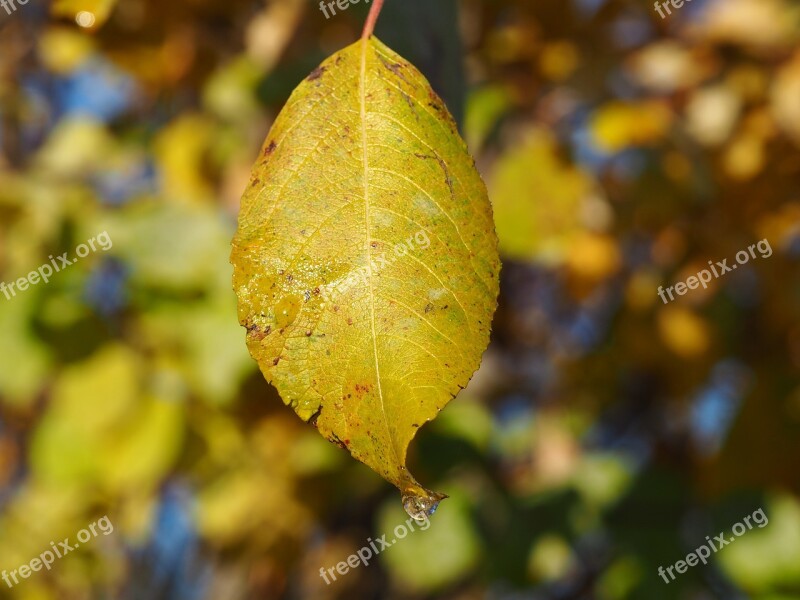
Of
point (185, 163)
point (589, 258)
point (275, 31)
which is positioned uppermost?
point (275, 31)

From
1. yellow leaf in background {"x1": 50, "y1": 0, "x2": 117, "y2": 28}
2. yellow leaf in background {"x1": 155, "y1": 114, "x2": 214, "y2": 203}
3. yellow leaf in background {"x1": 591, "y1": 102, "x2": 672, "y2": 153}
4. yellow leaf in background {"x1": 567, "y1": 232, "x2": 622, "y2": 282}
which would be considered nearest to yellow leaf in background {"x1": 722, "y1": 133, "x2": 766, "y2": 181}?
yellow leaf in background {"x1": 591, "y1": 102, "x2": 672, "y2": 153}

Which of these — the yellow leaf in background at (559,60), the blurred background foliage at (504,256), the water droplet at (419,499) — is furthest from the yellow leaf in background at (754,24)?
the water droplet at (419,499)

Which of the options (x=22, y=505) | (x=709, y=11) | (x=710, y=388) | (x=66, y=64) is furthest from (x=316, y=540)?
(x=709, y=11)

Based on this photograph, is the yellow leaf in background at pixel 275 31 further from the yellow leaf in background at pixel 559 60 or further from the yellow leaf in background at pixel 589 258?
the yellow leaf in background at pixel 589 258

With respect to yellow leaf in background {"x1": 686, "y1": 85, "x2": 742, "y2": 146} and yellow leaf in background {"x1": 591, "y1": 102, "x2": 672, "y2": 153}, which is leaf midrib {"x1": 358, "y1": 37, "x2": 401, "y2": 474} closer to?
yellow leaf in background {"x1": 591, "y1": 102, "x2": 672, "y2": 153}

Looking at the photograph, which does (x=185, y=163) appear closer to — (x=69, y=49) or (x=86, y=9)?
(x=69, y=49)

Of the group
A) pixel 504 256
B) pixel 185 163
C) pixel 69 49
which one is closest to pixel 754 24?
pixel 504 256

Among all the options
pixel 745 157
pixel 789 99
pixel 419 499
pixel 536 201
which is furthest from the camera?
pixel 745 157
